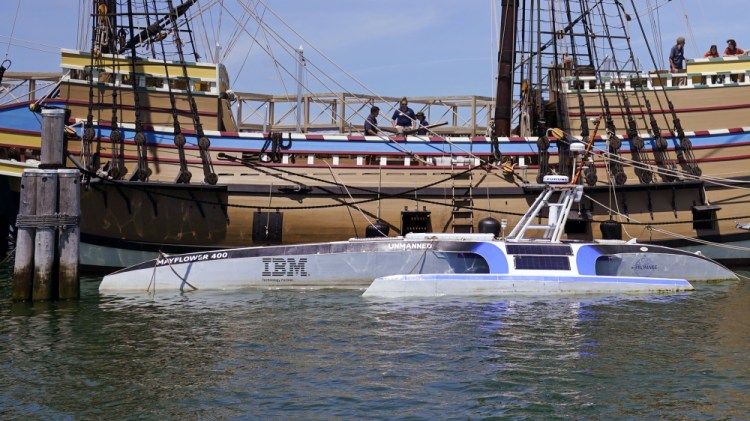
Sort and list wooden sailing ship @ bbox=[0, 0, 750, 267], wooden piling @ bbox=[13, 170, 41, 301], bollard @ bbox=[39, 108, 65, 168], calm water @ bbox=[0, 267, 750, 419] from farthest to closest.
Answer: wooden sailing ship @ bbox=[0, 0, 750, 267], bollard @ bbox=[39, 108, 65, 168], wooden piling @ bbox=[13, 170, 41, 301], calm water @ bbox=[0, 267, 750, 419]

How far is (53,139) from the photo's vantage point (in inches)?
755

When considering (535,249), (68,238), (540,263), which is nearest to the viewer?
(68,238)

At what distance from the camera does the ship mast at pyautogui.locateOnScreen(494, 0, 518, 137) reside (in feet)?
92.4

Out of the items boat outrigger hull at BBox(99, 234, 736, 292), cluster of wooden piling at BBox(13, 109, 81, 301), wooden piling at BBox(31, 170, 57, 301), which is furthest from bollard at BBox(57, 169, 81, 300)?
boat outrigger hull at BBox(99, 234, 736, 292)

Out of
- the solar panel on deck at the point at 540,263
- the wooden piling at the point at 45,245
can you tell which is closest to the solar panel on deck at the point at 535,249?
the solar panel on deck at the point at 540,263

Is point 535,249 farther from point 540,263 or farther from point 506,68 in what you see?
point 506,68

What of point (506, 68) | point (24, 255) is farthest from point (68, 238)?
point (506, 68)

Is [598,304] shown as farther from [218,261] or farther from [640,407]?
[218,261]

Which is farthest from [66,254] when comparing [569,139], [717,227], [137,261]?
[717,227]

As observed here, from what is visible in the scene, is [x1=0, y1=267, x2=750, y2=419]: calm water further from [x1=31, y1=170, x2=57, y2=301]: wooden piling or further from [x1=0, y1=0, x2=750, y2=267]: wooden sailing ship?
[x1=0, y1=0, x2=750, y2=267]: wooden sailing ship

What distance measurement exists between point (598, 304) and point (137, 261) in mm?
13361

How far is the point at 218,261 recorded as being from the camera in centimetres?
2061

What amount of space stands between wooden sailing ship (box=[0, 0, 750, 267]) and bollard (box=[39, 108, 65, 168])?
3.90m

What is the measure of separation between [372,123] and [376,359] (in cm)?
1499
